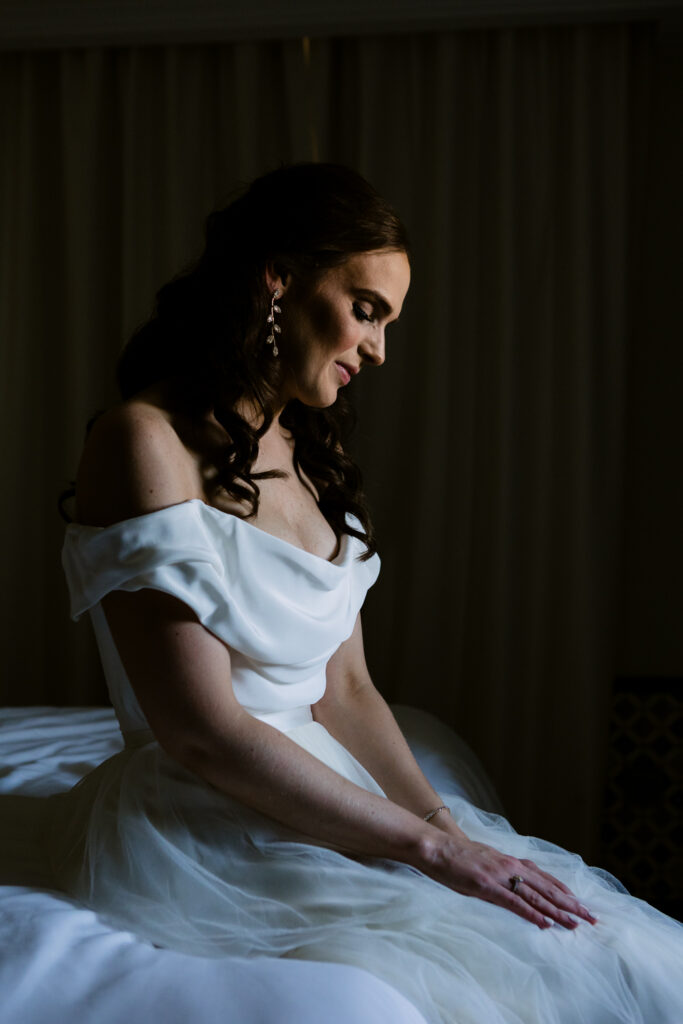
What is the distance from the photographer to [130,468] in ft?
4.09

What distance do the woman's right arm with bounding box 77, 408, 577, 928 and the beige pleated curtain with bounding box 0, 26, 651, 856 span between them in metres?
1.82

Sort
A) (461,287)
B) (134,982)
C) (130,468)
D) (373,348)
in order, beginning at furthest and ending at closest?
1. (461,287)
2. (373,348)
3. (130,468)
4. (134,982)

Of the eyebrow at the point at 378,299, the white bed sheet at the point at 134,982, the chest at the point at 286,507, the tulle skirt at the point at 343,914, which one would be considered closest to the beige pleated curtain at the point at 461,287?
the chest at the point at 286,507

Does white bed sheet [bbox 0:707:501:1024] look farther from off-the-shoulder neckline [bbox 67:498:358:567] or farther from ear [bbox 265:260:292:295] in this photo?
ear [bbox 265:260:292:295]

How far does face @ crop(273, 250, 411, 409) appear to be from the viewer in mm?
1447

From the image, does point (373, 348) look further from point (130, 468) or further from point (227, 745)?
point (227, 745)

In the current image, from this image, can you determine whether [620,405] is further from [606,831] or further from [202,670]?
[202,670]

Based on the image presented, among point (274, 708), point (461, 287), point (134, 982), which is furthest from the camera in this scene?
point (461, 287)

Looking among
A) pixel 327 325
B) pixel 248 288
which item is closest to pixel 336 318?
pixel 327 325

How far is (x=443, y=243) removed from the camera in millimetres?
3029

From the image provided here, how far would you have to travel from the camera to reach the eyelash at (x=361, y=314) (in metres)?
1.47

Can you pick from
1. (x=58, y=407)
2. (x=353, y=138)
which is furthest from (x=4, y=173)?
(x=353, y=138)

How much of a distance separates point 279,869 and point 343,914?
3.9 inches

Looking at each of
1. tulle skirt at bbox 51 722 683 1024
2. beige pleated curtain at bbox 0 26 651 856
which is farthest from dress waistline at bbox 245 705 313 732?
beige pleated curtain at bbox 0 26 651 856
